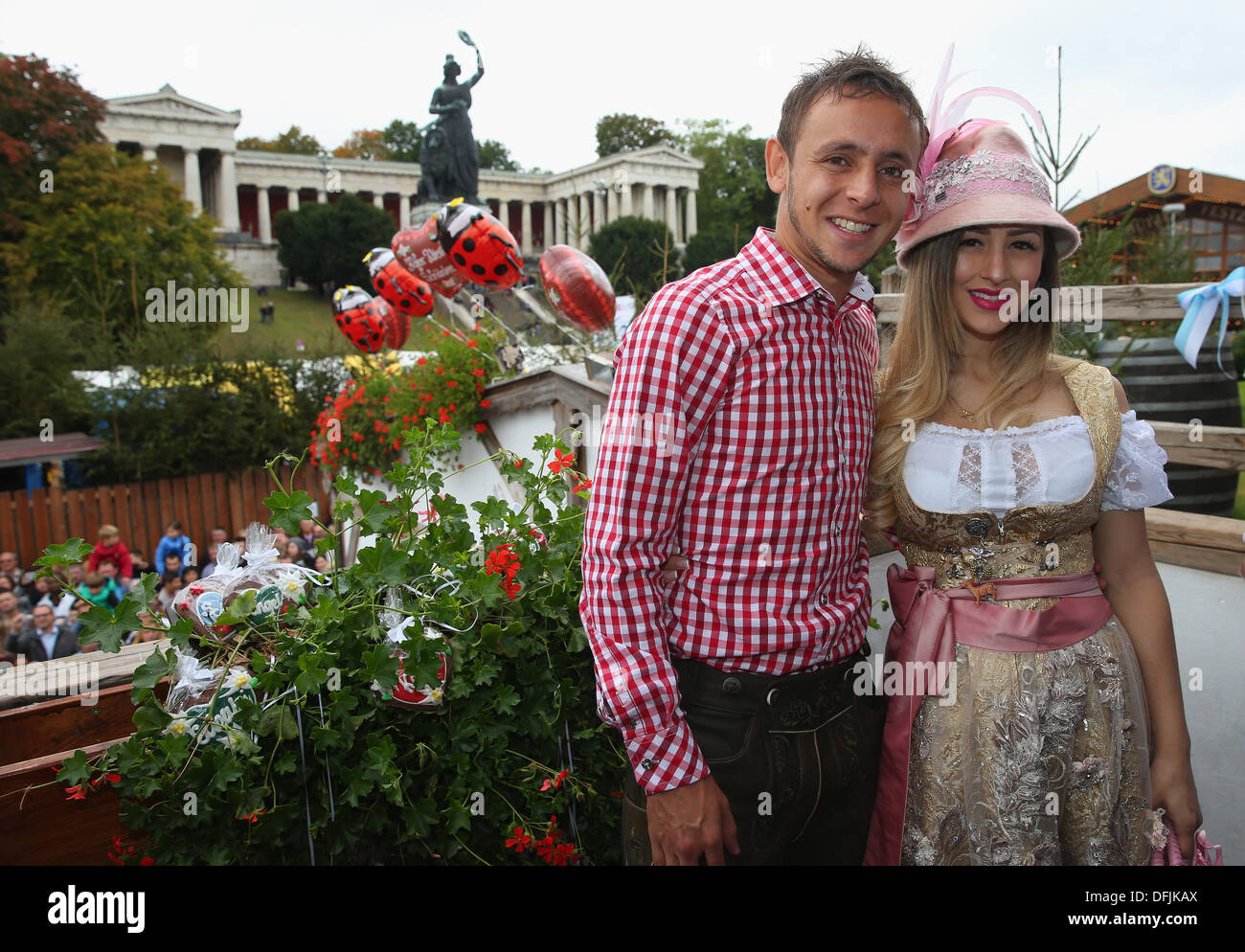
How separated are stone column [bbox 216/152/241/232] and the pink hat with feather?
178 feet

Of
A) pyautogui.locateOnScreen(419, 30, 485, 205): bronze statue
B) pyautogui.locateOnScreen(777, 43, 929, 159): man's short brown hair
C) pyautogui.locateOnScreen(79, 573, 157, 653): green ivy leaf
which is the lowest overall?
pyautogui.locateOnScreen(79, 573, 157, 653): green ivy leaf

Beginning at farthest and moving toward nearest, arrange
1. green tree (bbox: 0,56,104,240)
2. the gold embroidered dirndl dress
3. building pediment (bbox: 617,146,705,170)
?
building pediment (bbox: 617,146,705,170) < green tree (bbox: 0,56,104,240) < the gold embroidered dirndl dress

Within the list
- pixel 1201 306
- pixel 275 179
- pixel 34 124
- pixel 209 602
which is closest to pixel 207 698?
pixel 209 602

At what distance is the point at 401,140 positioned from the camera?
217ft

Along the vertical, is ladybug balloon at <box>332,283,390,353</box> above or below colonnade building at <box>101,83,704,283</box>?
below

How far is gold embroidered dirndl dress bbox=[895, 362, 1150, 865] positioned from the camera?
188 centimetres

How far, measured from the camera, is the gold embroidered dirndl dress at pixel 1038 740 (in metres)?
1.88

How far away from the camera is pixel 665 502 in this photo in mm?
1666

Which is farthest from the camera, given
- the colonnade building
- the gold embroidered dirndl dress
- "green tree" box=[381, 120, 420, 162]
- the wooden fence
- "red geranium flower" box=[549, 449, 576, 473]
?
"green tree" box=[381, 120, 420, 162]

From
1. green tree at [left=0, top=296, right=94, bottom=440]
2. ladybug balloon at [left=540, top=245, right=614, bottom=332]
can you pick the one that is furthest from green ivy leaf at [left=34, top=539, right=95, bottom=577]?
green tree at [left=0, top=296, right=94, bottom=440]

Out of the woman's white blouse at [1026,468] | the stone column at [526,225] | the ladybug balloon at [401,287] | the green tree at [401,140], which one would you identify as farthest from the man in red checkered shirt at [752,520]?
the green tree at [401,140]

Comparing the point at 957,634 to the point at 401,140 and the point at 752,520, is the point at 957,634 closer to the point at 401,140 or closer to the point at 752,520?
the point at 752,520

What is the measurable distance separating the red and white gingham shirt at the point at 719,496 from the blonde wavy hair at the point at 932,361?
207 millimetres

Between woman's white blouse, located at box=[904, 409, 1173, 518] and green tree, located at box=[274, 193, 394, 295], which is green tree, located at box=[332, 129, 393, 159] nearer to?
green tree, located at box=[274, 193, 394, 295]
